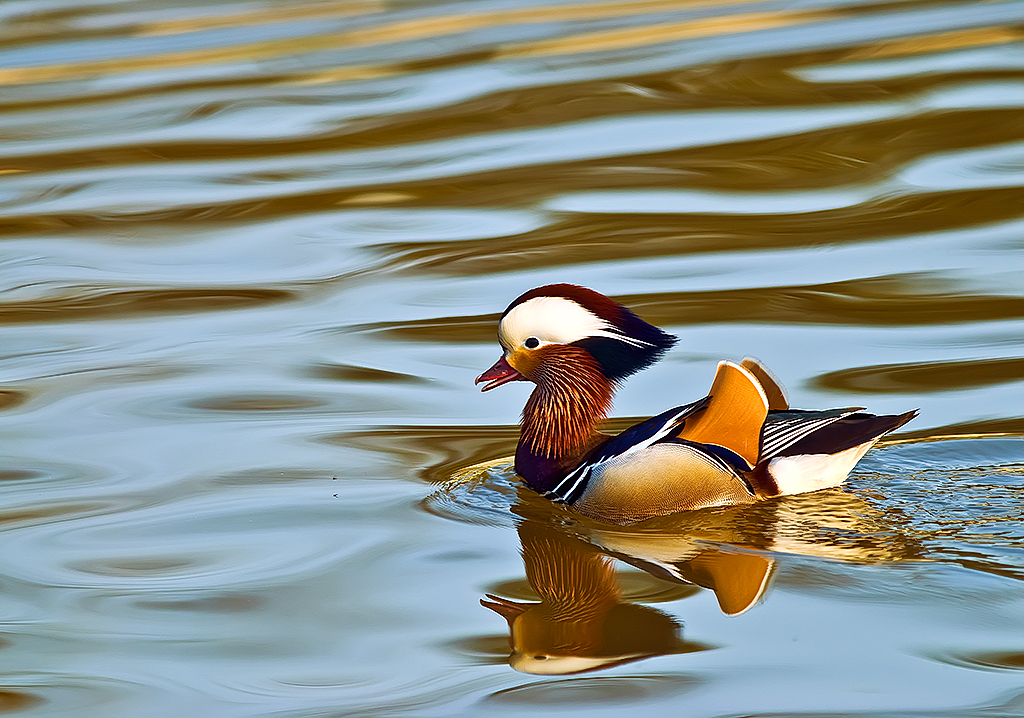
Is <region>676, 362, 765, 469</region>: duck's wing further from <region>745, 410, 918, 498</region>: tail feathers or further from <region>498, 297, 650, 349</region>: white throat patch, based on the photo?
<region>498, 297, 650, 349</region>: white throat patch

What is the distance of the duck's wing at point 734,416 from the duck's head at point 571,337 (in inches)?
13.8

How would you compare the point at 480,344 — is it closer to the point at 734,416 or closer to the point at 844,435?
the point at 734,416

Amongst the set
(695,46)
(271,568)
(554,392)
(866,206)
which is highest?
(695,46)

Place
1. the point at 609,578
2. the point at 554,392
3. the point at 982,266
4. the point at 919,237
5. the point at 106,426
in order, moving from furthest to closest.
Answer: the point at 919,237 → the point at 982,266 → the point at 106,426 → the point at 554,392 → the point at 609,578

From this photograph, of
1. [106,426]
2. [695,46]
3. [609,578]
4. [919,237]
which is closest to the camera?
[609,578]

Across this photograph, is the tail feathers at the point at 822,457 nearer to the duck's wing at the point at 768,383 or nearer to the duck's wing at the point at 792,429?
the duck's wing at the point at 792,429

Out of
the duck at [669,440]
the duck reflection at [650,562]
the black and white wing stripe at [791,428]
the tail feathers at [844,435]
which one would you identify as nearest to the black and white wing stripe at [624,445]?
the duck at [669,440]

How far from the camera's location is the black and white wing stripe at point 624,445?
5.04 m

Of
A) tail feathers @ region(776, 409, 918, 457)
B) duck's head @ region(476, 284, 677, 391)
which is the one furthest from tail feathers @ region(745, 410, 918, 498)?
duck's head @ region(476, 284, 677, 391)

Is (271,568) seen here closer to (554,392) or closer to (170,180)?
(554,392)

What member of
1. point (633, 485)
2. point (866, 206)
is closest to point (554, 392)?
point (633, 485)

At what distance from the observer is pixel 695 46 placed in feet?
41.1

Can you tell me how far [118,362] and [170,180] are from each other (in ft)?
11.4

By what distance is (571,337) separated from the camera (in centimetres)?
540
